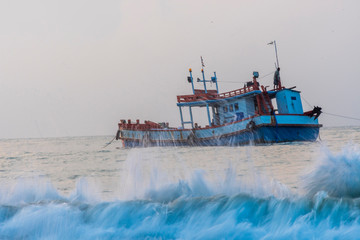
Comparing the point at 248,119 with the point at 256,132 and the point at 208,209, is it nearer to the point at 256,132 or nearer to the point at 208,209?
the point at 256,132

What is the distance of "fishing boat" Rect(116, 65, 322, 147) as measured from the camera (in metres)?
22.5

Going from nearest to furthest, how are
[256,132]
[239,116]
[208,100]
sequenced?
[256,132]
[239,116]
[208,100]

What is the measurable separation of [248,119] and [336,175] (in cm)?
1886

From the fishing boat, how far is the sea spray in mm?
17917

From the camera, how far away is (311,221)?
3883 mm

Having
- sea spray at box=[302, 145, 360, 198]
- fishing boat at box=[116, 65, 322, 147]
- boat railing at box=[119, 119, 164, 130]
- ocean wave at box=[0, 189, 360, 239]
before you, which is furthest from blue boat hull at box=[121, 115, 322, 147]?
ocean wave at box=[0, 189, 360, 239]

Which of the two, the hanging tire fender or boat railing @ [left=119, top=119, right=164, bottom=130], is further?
boat railing @ [left=119, top=119, right=164, bottom=130]

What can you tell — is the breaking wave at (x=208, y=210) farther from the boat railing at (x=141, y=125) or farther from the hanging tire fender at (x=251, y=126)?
the boat railing at (x=141, y=125)

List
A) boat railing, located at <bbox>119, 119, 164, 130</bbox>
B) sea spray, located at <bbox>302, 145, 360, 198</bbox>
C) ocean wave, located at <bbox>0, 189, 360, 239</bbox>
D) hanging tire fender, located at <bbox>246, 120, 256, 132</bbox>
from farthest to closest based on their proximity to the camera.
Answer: boat railing, located at <bbox>119, 119, 164, 130</bbox> < hanging tire fender, located at <bbox>246, 120, 256, 132</bbox> < sea spray, located at <bbox>302, 145, 360, 198</bbox> < ocean wave, located at <bbox>0, 189, 360, 239</bbox>

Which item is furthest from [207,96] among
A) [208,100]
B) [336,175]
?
[336,175]

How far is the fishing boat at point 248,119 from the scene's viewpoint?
22.5m

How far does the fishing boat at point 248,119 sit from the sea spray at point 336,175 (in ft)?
58.8

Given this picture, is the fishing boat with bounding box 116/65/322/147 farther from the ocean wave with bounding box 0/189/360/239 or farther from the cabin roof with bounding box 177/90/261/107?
the ocean wave with bounding box 0/189/360/239

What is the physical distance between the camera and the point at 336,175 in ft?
14.9
